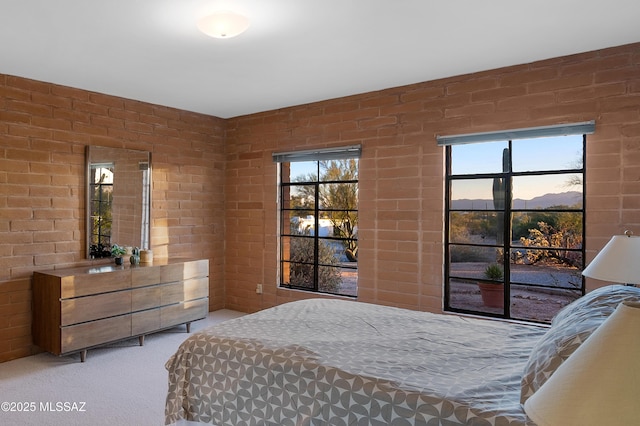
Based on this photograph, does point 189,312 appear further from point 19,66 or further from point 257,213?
point 19,66

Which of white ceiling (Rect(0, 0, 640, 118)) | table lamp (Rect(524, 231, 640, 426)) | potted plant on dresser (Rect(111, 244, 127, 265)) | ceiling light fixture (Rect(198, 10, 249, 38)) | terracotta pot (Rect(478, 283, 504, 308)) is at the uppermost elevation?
white ceiling (Rect(0, 0, 640, 118))

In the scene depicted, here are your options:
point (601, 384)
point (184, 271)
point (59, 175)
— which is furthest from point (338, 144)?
point (601, 384)

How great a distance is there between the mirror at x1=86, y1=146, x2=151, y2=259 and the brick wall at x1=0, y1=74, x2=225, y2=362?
0.29 ft

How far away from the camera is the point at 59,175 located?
406 cm

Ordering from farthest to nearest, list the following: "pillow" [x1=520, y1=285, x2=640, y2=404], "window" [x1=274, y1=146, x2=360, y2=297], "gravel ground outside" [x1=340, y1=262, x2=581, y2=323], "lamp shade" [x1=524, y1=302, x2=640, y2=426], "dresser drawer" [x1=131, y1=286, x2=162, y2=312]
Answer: "window" [x1=274, y1=146, x2=360, y2=297] → "dresser drawer" [x1=131, y1=286, x2=162, y2=312] → "gravel ground outside" [x1=340, y1=262, x2=581, y2=323] → "pillow" [x1=520, y1=285, x2=640, y2=404] → "lamp shade" [x1=524, y1=302, x2=640, y2=426]

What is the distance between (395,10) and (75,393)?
11.3 feet

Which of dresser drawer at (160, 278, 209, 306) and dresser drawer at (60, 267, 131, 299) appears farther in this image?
dresser drawer at (160, 278, 209, 306)

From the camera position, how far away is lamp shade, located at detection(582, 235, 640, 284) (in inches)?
92.0

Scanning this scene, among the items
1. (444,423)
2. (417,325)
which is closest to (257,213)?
(417,325)

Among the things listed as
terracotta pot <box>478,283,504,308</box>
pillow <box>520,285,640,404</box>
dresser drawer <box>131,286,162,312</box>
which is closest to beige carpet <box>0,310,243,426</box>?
dresser drawer <box>131,286,162,312</box>

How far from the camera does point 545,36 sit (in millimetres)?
2945

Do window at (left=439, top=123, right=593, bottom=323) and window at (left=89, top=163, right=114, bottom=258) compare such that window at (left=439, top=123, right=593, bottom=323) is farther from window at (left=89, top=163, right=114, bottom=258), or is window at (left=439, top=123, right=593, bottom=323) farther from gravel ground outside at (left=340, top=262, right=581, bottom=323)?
window at (left=89, top=163, right=114, bottom=258)

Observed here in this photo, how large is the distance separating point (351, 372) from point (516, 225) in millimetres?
2511

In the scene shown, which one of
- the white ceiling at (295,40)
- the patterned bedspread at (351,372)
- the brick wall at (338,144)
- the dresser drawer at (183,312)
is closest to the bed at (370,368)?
the patterned bedspread at (351,372)
